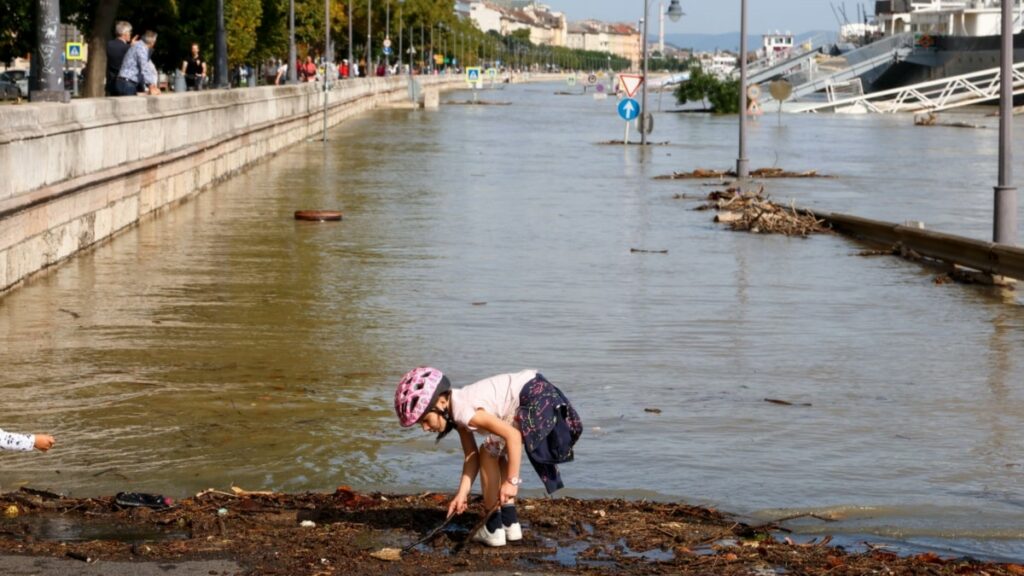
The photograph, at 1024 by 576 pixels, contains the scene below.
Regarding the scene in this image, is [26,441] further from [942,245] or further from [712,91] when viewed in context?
[712,91]

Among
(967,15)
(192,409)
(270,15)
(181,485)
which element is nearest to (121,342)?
(192,409)

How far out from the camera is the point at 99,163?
1831cm

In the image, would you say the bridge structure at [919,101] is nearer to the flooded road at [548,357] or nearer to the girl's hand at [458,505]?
the flooded road at [548,357]

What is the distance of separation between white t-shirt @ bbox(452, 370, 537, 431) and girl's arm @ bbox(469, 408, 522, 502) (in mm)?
54

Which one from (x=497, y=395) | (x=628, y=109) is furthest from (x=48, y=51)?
(x=628, y=109)

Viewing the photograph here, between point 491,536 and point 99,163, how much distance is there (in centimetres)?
1253

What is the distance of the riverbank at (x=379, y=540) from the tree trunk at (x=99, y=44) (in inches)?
1187

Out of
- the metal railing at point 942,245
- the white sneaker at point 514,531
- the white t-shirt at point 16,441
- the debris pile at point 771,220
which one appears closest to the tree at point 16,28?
the debris pile at point 771,220

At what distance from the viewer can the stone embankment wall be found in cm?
1448

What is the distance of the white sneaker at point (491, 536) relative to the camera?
6699 mm

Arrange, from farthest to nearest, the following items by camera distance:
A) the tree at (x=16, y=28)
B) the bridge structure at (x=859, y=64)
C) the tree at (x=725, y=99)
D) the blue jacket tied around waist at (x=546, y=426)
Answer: the bridge structure at (x=859, y=64), the tree at (x=725, y=99), the tree at (x=16, y=28), the blue jacket tied around waist at (x=546, y=426)

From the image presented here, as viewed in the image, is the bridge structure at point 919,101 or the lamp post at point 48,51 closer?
the lamp post at point 48,51

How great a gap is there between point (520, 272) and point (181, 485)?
381 inches

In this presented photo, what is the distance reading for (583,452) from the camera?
8.95 metres
